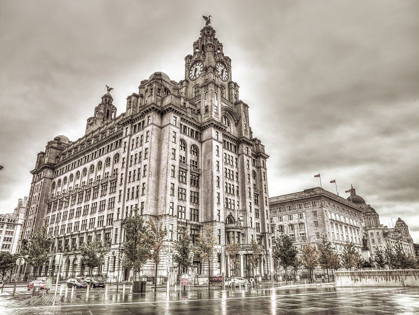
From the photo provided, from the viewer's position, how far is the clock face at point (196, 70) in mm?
86050

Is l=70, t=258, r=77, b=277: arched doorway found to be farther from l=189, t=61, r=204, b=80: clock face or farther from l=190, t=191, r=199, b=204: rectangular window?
l=189, t=61, r=204, b=80: clock face

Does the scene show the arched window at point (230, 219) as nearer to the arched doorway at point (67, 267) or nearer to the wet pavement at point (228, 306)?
the arched doorway at point (67, 267)

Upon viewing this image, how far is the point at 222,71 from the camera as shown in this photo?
8906 centimetres

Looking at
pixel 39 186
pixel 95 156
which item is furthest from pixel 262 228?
pixel 39 186

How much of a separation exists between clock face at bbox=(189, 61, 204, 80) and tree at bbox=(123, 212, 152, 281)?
57.5 metres

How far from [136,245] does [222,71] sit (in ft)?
214

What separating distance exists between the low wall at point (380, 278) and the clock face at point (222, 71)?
6488cm

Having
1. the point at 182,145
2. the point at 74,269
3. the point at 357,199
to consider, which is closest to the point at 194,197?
the point at 182,145

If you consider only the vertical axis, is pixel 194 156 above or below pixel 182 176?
above

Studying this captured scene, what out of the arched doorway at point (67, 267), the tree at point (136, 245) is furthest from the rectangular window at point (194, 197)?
the arched doorway at point (67, 267)

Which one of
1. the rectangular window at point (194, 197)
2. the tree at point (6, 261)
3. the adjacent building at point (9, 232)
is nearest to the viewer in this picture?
the rectangular window at point (194, 197)

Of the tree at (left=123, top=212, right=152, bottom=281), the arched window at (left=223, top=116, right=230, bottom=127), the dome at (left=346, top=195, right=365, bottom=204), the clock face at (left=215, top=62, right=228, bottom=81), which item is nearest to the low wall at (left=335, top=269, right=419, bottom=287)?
the tree at (left=123, top=212, right=152, bottom=281)

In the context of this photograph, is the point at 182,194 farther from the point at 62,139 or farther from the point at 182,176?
the point at 62,139

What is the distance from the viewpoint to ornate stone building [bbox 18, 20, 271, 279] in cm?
6147
